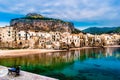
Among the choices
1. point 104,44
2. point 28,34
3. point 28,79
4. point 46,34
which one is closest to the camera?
point 28,79

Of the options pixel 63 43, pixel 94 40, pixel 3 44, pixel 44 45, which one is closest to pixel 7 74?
pixel 3 44

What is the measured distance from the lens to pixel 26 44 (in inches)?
4301

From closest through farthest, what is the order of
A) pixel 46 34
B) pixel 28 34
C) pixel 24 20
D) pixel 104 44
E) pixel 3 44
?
pixel 3 44 < pixel 28 34 < pixel 46 34 < pixel 104 44 < pixel 24 20

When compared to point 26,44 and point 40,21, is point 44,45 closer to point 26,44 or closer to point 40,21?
point 26,44

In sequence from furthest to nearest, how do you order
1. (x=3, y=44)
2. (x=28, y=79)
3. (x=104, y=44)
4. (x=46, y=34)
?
(x=104, y=44) < (x=46, y=34) < (x=3, y=44) < (x=28, y=79)

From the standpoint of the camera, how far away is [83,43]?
144 metres

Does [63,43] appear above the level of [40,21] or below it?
below

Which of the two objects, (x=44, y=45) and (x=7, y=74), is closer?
(x=7, y=74)

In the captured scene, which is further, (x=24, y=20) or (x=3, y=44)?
(x=24, y=20)

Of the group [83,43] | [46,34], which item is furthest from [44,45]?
[83,43]

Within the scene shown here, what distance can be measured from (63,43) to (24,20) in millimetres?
82432

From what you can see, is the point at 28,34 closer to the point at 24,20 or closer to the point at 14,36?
the point at 14,36

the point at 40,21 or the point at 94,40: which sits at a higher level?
the point at 40,21

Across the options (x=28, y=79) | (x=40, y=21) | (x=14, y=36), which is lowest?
(x=28, y=79)
